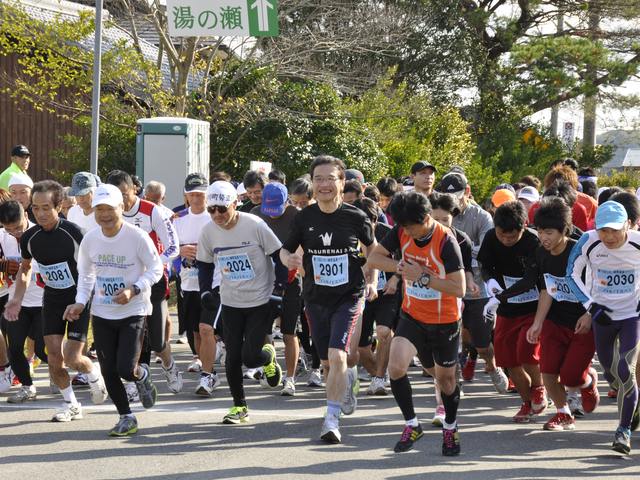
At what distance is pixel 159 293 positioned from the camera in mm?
10039

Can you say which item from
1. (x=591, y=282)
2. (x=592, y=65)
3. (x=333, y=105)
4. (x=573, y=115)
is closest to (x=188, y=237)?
(x=591, y=282)

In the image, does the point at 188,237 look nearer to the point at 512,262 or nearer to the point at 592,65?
the point at 512,262

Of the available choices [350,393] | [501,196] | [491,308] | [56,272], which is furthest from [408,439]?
[501,196]

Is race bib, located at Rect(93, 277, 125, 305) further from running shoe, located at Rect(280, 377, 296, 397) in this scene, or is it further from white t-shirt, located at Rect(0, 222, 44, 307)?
running shoe, located at Rect(280, 377, 296, 397)

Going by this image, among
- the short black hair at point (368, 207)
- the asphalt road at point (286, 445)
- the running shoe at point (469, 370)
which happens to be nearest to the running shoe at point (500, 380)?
the asphalt road at point (286, 445)

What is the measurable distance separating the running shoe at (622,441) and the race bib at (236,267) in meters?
3.04

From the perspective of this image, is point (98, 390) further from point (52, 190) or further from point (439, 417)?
point (439, 417)

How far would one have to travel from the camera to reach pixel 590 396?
8.98 meters

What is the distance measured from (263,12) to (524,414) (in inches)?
436

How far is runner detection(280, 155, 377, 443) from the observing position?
816 cm

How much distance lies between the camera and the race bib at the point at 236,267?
8727 mm

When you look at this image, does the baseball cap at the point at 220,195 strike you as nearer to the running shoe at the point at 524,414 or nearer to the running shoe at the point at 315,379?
the running shoe at the point at 315,379

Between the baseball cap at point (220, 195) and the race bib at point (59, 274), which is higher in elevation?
the baseball cap at point (220, 195)

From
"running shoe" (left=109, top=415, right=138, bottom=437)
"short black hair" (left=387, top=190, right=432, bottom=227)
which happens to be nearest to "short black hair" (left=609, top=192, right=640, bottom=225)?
"short black hair" (left=387, top=190, right=432, bottom=227)
